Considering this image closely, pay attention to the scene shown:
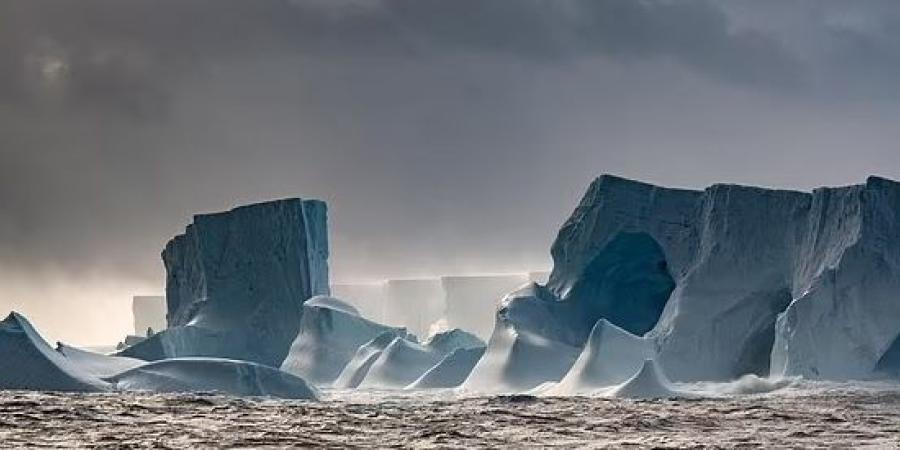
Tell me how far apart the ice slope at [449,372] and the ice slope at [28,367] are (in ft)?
31.1

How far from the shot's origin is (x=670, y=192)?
3016 centimetres

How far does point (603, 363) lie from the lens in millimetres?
25516

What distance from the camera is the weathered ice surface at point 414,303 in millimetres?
62469

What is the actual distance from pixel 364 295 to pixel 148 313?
1270 centimetres

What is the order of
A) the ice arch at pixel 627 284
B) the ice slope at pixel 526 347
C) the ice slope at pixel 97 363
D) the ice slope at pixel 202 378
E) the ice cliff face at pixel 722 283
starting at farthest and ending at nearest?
the ice arch at pixel 627 284 → the ice slope at pixel 526 347 → the ice slope at pixel 97 363 → the ice slope at pixel 202 378 → the ice cliff face at pixel 722 283

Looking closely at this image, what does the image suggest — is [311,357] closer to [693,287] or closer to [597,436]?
[693,287]

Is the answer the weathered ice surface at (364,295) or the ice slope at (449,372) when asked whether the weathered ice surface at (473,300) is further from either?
the ice slope at (449,372)

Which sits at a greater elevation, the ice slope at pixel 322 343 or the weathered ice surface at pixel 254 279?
the weathered ice surface at pixel 254 279

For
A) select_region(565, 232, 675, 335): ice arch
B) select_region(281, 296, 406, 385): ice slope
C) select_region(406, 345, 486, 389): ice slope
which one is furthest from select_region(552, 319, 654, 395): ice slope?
select_region(281, 296, 406, 385): ice slope

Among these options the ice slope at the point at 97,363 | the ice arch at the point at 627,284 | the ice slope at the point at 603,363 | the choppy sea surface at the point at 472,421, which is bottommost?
the choppy sea surface at the point at 472,421

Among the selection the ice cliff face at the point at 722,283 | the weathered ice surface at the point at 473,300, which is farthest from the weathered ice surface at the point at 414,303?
the ice cliff face at the point at 722,283

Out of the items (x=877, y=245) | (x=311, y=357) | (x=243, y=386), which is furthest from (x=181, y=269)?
(x=877, y=245)

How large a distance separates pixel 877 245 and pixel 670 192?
6.33m

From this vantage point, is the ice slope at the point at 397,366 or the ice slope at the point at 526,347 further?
the ice slope at the point at 397,366
